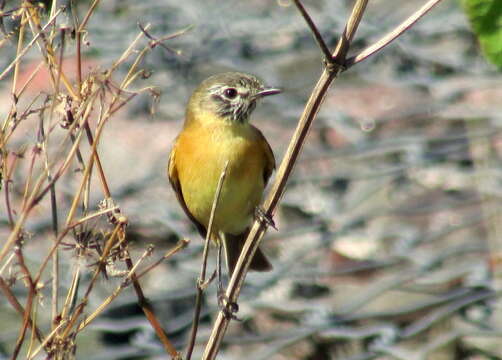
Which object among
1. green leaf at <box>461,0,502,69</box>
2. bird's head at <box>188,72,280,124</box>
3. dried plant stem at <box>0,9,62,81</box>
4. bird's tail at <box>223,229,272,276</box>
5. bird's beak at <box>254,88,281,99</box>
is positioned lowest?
green leaf at <box>461,0,502,69</box>

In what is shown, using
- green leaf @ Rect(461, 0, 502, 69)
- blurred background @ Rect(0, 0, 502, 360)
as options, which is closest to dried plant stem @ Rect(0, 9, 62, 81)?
green leaf @ Rect(461, 0, 502, 69)

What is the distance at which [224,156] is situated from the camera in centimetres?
369

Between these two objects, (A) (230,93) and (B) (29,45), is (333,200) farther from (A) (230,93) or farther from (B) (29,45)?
(B) (29,45)

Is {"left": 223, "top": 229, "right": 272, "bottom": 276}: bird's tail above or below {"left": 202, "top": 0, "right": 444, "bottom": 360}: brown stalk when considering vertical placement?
above

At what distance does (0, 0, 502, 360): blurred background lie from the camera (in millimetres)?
5027

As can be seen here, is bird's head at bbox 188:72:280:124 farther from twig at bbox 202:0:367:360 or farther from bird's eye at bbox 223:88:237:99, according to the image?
twig at bbox 202:0:367:360

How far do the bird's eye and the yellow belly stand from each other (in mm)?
131

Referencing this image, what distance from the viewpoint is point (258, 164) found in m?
3.70

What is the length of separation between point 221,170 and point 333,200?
6.61 feet

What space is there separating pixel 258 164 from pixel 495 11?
7.54 ft

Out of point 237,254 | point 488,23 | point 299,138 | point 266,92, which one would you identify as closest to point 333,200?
point 237,254

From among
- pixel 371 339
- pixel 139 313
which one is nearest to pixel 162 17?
pixel 139 313

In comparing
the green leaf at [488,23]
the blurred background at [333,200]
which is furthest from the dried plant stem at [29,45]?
the blurred background at [333,200]

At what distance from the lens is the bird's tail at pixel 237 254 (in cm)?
410
